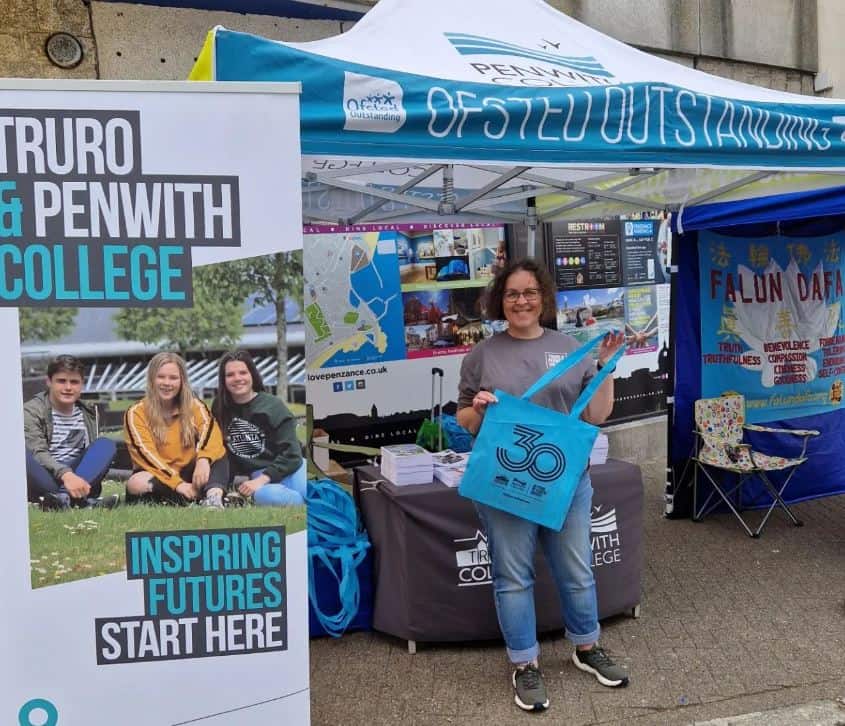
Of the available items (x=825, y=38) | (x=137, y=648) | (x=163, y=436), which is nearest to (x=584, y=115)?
(x=163, y=436)

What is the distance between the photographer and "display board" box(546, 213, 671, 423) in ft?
22.9

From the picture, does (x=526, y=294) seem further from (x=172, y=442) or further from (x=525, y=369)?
(x=172, y=442)

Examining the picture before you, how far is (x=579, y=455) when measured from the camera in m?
2.87

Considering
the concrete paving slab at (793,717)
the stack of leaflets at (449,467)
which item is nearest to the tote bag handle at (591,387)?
the stack of leaflets at (449,467)

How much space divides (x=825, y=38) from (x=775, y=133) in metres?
5.94

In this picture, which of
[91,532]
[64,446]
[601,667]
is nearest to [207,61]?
[64,446]

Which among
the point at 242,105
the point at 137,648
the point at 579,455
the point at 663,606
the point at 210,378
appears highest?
the point at 242,105

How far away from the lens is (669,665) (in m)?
3.40

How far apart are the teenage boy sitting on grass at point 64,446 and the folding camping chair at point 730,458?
393cm

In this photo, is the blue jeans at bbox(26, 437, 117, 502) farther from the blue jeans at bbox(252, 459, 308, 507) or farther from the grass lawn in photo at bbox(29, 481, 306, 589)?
the blue jeans at bbox(252, 459, 308, 507)

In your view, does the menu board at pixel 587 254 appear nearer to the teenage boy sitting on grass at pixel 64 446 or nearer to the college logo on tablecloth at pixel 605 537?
the college logo on tablecloth at pixel 605 537

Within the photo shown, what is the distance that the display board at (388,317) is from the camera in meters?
5.74

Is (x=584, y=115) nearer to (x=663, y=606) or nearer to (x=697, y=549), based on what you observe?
(x=663, y=606)

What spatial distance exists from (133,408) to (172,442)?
0.14 metres
